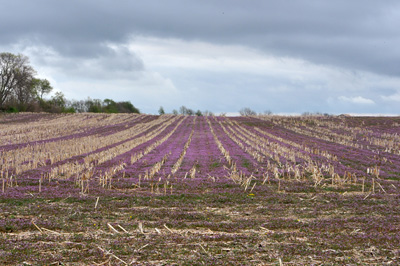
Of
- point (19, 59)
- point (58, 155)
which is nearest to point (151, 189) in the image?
point (58, 155)

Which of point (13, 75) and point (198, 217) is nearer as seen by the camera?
point (198, 217)

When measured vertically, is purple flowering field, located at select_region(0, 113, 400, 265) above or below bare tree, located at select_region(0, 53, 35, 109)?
below

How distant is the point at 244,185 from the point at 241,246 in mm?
9866

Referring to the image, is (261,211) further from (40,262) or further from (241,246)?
(40,262)

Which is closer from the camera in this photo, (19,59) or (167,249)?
(167,249)

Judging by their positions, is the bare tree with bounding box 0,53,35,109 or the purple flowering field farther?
the bare tree with bounding box 0,53,35,109

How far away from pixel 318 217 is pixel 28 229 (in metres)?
9.71

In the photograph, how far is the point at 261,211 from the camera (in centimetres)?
1495

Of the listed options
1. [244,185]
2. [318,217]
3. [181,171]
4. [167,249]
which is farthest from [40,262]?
[181,171]

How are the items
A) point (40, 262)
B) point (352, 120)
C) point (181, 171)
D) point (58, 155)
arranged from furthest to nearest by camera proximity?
point (352, 120) → point (58, 155) → point (181, 171) → point (40, 262)

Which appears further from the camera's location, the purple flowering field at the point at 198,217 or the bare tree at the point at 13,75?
the bare tree at the point at 13,75

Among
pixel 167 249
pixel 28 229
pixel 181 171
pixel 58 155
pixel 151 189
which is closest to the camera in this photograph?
pixel 167 249

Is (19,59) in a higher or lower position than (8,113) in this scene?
higher

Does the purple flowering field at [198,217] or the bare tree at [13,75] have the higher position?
the bare tree at [13,75]
